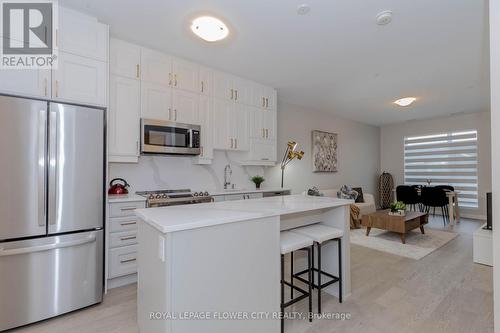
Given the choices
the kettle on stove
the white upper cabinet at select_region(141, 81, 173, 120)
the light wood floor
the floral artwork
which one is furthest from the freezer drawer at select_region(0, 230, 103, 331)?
the floral artwork

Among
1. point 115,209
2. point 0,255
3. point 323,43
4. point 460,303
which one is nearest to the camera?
point 0,255

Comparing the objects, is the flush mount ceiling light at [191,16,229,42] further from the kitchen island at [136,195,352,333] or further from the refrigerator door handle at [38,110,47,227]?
the kitchen island at [136,195,352,333]

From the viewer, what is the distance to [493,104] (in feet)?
4.51

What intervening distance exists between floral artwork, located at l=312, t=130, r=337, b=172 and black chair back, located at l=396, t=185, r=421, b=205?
182cm

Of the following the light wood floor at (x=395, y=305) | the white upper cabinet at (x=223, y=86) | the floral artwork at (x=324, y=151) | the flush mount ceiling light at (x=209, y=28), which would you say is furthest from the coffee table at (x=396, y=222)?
the flush mount ceiling light at (x=209, y=28)

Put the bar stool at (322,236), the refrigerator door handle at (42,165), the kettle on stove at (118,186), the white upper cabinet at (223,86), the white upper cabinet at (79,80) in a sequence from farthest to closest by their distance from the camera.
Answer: the white upper cabinet at (223,86), the kettle on stove at (118,186), the white upper cabinet at (79,80), the bar stool at (322,236), the refrigerator door handle at (42,165)

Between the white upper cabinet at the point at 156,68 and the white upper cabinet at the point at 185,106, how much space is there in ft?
0.62

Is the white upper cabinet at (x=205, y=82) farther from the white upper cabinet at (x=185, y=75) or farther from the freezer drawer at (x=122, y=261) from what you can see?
the freezer drawer at (x=122, y=261)

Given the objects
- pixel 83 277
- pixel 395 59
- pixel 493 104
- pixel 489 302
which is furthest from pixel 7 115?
pixel 489 302

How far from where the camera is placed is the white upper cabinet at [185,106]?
3.12 m

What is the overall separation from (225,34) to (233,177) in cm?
228

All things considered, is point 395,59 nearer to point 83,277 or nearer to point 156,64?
point 156,64

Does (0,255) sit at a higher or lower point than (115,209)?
lower

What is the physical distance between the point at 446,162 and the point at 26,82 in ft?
27.7
